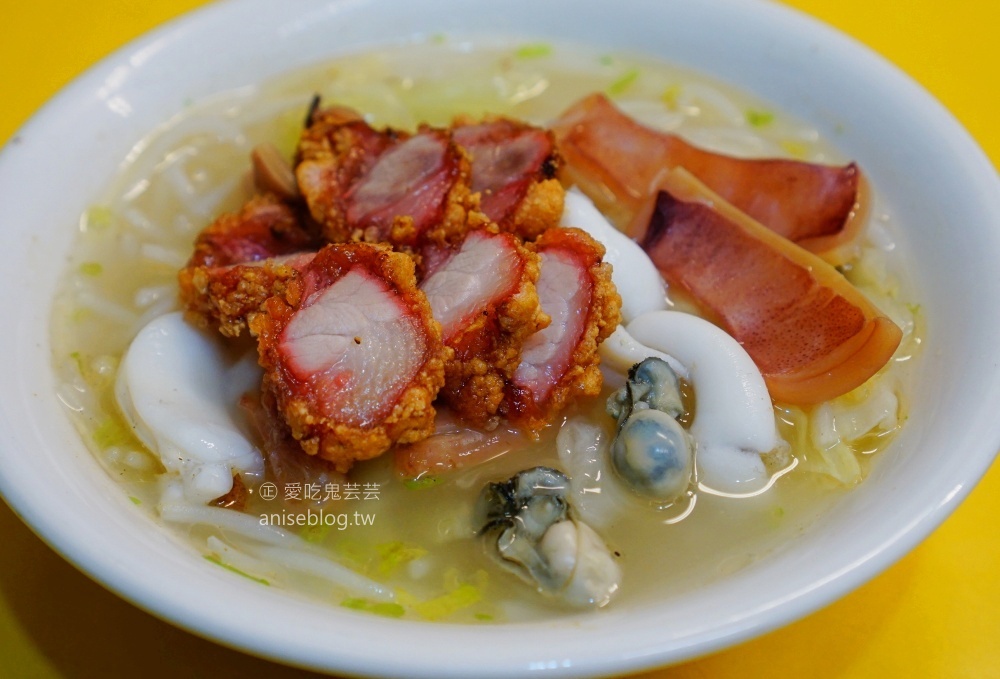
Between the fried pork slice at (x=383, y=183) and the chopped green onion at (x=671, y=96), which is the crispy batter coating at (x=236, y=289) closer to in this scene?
the fried pork slice at (x=383, y=183)

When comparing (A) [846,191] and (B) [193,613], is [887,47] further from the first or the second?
(B) [193,613]

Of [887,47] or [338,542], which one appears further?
[887,47]

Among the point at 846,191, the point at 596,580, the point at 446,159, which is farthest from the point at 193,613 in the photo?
the point at 846,191

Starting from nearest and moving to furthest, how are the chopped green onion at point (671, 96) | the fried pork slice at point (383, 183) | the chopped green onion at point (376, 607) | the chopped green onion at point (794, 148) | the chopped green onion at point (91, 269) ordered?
the chopped green onion at point (376, 607), the fried pork slice at point (383, 183), the chopped green onion at point (91, 269), the chopped green onion at point (794, 148), the chopped green onion at point (671, 96)

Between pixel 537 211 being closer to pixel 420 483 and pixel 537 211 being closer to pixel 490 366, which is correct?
pixel 490 366

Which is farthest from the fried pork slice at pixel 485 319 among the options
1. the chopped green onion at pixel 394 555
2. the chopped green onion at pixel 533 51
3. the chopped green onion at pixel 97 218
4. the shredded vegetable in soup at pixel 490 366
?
the chopped green onion at pixel 533 51

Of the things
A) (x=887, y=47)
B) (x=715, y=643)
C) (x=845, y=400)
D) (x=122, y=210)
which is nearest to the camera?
(x=715, y=643)

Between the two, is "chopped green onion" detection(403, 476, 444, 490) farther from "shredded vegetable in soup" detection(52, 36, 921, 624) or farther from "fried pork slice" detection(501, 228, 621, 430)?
"fried pork slice" detection(501, 228, 621, 430)
